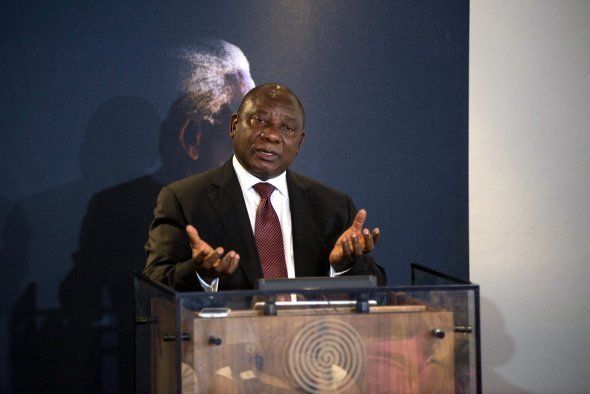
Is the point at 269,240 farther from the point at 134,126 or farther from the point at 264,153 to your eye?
the point at 134,126

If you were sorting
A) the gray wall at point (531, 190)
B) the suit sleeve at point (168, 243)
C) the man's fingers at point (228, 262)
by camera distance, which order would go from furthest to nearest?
1. the gray wall at point (531, 190)
2. the suit sleeve at point (168, 243)
3. the man's fingers at point (228, 262)

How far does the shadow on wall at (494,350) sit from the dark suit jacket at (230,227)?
105 centimetres

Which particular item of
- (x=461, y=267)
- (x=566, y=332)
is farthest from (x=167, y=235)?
(x=566, y=332)

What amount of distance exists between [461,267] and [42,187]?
6.06ft

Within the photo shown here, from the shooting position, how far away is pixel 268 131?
283 centimetres

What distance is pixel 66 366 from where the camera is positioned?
11.0 ft

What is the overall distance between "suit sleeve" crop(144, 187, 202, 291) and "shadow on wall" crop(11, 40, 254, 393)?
0.63m

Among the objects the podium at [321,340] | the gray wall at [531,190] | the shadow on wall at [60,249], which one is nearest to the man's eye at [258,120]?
the shadow on wall at [60,249]

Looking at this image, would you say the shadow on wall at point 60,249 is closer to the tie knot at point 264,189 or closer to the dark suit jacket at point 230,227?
the dark suit jacket at point 230,227

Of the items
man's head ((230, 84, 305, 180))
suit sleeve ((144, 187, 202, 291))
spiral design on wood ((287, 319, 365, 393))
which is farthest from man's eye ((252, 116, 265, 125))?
spiral design on wood ((287, 319, 365, 393))

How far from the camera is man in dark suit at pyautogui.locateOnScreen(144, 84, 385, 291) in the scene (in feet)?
8.79

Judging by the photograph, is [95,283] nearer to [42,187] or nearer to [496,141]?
[42,187]

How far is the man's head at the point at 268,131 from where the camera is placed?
111 inches

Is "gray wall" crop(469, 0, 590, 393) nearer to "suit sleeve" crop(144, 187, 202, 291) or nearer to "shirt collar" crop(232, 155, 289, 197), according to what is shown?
"shirt collar" crop(232, 155, 289, 197)
